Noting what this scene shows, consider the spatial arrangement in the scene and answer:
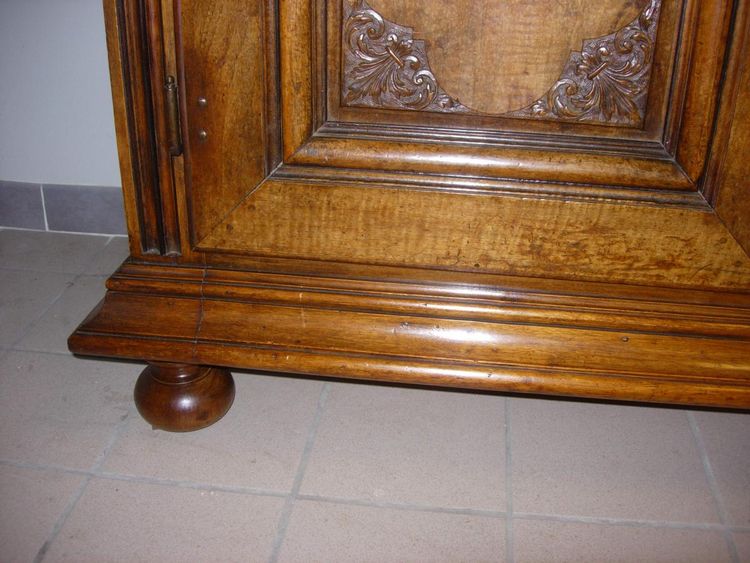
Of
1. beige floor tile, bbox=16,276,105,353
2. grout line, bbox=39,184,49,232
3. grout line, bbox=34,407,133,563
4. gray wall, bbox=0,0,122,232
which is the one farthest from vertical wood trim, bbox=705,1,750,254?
grout line, bbox=39,184,49,232

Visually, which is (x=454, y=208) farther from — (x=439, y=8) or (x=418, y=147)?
(x=439, y=8)

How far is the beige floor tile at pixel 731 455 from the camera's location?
84 cm

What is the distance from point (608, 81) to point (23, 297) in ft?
3.15

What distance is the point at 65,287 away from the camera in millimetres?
1256

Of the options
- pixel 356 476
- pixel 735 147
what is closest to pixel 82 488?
pixel 356 476

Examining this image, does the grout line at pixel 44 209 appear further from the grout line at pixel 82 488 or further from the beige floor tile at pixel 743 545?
the beige floor tile at pixel 743 545

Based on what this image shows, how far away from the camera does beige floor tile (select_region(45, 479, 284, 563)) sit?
76 cm

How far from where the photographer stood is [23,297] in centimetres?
122

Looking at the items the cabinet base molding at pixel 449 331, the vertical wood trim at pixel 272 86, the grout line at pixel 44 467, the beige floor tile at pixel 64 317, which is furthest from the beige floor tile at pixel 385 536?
the beige floor tile at pixel 64 317

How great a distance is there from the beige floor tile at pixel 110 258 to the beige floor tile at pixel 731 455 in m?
0.93

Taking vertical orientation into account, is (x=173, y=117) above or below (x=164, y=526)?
above

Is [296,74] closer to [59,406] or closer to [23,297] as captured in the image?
[59,406]

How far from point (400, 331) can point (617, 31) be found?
34cm

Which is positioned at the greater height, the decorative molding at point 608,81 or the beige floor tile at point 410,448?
the decorative molding at point 608,81
